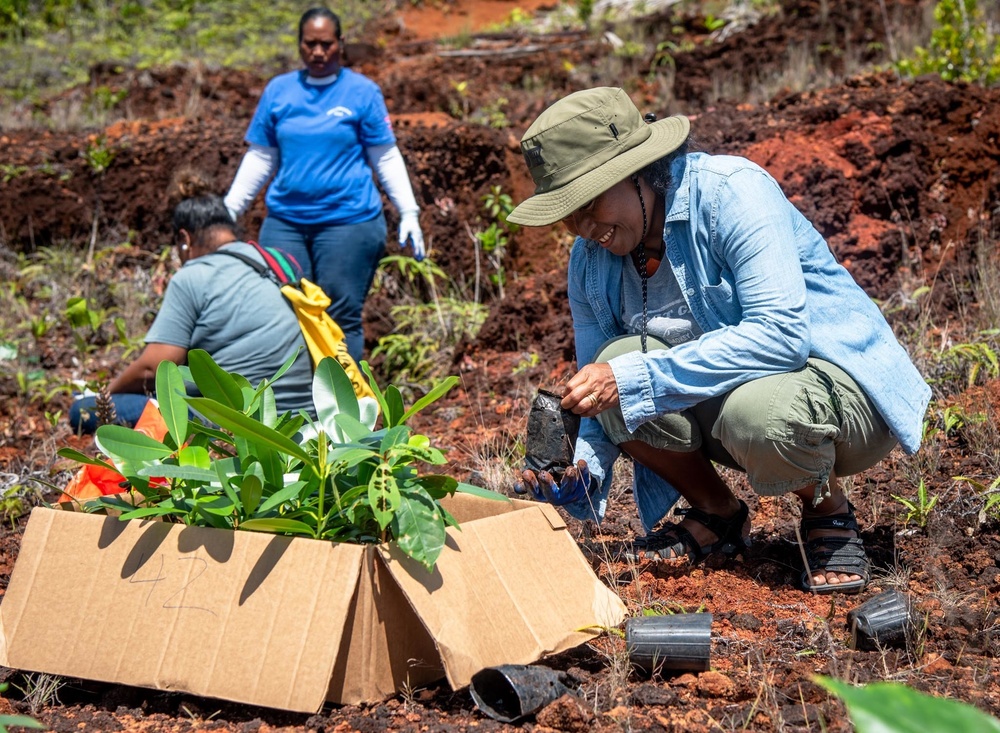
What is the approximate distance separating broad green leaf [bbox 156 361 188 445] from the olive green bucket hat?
0.85 meters

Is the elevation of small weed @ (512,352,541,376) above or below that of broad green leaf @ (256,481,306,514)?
below

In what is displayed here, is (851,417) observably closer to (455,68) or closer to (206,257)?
(206,257)

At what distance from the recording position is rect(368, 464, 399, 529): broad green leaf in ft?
6.52

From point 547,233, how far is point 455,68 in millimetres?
3685

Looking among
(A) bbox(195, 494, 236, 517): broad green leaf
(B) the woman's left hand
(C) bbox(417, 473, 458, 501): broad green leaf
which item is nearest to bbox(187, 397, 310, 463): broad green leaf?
(A) bbox(195, 494, 236, 517): broad green leaf

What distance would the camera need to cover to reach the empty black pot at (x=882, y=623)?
2184 mm

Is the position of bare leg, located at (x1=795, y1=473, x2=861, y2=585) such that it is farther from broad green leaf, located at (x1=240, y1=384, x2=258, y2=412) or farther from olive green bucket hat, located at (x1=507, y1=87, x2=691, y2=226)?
broad green leaf, located at (x1=240, y1=384, x2=258, y2=412)

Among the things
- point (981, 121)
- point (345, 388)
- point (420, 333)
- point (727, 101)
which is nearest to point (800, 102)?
point (727, 101)

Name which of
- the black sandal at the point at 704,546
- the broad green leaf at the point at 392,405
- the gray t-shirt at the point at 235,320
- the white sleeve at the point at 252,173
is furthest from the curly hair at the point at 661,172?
the white sleeve at the point at 252,173

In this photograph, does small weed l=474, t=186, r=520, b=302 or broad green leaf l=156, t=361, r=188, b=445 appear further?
small weed l=474, t=186, r=520, b=302

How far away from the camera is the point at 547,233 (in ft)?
20.4

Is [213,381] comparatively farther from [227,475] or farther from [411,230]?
[411,230]

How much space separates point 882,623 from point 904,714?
4.75 feet

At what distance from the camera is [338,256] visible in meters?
4.82
